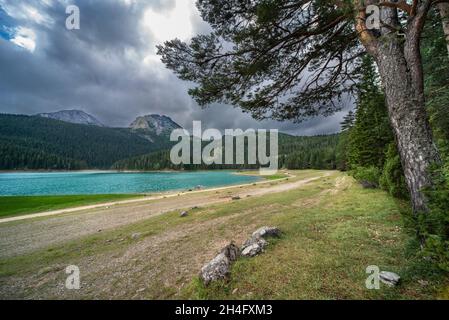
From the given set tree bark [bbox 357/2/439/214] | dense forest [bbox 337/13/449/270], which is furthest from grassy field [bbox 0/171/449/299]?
tree bark [bbox 357/2/439/214]

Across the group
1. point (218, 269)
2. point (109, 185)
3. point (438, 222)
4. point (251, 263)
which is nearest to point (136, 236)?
point (218, 269)

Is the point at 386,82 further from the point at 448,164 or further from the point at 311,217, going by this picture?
the point at 311,217

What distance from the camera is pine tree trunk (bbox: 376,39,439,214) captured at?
10.3 feet

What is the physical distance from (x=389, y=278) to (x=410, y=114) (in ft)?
9.01

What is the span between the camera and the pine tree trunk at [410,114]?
10.3ft

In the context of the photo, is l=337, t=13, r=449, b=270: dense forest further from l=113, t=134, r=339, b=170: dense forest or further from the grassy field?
l=113, t=134, r=339, b=170: dense forest

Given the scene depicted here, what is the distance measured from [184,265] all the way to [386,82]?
6003mm

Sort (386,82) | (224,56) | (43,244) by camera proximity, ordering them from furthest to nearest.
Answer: (43,244) → (224,56) → (386,82)

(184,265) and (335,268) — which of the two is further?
(184,265)

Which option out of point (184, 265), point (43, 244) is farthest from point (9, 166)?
point (184, 265)

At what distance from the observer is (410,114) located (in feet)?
10.8

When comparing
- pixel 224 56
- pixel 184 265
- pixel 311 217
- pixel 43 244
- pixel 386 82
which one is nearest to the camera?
pixel 386 82

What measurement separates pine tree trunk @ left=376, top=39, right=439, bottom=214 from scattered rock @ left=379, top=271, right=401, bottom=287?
1120 mm

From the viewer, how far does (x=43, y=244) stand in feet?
28.7
